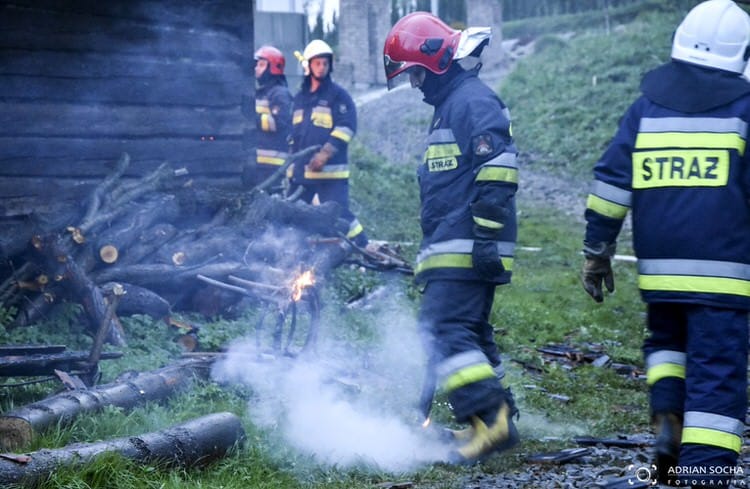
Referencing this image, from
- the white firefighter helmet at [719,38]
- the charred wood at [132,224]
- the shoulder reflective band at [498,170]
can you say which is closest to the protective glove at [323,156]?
the charred wood at [132,224]

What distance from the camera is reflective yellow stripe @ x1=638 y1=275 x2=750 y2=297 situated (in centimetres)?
399

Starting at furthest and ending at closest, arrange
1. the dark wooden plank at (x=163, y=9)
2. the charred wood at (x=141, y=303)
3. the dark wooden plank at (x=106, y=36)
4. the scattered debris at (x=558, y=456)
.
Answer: the dark wooden plank at (x=163, y=9) < the dark wooden plank at (x=106, y=36) < the charred wood at (x=141, y=303) < the scattered debris at (x=558, y=456)

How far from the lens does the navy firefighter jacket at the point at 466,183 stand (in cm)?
507

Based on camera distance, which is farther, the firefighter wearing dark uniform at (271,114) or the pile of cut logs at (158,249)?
the firefighter wearing dark uniform at (271,114)

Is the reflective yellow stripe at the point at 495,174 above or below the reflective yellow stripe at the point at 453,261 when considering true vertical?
above

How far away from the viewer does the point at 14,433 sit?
439 centimetres

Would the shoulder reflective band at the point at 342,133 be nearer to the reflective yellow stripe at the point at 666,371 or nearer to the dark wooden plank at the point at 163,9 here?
the dark wooden plank at the point at 163,9

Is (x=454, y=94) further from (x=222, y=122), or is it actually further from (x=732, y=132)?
(x=222, y=122)

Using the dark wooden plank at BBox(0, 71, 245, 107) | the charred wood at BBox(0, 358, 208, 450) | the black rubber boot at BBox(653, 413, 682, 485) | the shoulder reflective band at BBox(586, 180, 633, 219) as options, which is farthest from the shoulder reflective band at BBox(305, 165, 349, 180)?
the black rubber boot at BBox(653, 413, 682, 485)

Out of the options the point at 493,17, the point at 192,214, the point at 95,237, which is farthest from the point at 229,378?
the point at 493,17

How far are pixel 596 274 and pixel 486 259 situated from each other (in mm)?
667

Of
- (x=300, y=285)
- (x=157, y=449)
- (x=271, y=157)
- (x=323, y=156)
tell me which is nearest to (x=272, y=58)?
(x=271, y=157)

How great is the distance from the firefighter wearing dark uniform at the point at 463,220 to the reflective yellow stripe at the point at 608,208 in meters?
0.71

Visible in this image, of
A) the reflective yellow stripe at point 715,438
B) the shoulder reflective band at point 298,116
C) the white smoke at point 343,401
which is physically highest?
the shoulder reflective band at point 298,116
